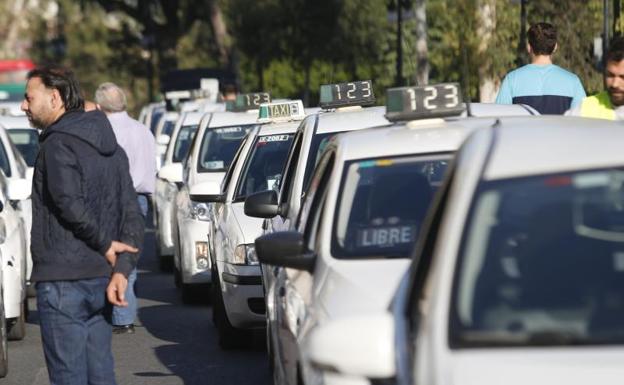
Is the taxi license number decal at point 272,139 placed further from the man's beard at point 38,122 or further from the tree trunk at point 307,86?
the tree trunk at point 307,86

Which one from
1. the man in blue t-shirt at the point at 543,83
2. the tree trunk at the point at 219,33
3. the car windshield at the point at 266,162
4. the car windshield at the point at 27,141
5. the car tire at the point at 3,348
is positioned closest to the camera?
the car tire at the point at 3,348

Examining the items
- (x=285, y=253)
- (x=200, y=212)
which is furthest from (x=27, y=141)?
(x=285, y=253)

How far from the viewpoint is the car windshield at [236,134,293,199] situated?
13.1 meters

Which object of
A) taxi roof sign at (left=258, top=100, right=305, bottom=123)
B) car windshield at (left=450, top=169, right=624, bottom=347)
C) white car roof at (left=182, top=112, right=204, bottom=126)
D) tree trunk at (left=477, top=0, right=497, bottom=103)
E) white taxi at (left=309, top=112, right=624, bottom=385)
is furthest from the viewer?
tree trunk at (left=477, top=0, right=497, bottom=103)

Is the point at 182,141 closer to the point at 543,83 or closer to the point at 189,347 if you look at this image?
the point at 189,347

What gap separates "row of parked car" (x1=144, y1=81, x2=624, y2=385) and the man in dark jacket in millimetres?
726

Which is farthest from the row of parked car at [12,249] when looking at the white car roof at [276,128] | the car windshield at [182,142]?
the car windshield at [182,142]

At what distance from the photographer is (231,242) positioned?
1183 cm

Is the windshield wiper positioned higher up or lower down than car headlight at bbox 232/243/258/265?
higher up

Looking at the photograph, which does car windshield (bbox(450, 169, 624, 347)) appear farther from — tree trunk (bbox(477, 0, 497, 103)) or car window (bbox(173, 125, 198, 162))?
tree trunk (bbox(477, 0, 497, 103))

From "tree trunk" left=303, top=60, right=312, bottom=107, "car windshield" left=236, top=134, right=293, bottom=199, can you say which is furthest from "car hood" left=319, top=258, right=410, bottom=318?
"tree trunk" left=303, top=60, right=312, bottom=107

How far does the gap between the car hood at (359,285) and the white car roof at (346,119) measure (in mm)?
3555

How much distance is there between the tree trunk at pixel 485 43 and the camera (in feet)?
74.8

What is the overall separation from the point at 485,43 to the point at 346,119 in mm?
13251
